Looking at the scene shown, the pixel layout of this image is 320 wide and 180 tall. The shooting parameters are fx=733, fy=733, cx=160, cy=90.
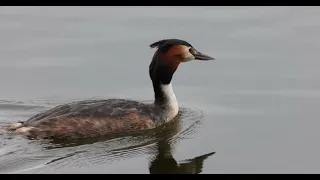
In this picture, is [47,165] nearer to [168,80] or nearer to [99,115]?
[99,115]

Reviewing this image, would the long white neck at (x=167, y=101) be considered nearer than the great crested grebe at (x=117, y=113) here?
No

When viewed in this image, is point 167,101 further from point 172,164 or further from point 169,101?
point 172,164

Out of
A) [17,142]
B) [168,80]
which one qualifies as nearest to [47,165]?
[17,142]

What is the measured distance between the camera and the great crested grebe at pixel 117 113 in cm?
1014

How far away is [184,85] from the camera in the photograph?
41.5 ft

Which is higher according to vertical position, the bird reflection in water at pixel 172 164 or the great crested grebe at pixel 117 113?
the great crested grebe at pixel 117 113

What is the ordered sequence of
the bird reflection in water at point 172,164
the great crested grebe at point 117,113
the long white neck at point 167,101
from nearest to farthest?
the bird reflection in water at point 172,164 < the great crested grebe at point 117,113 < the long white neck at point 167,101

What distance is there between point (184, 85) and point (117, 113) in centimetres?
244

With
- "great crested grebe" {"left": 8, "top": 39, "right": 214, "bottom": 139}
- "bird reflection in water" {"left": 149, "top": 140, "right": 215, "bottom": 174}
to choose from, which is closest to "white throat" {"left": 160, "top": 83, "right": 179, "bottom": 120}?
"great crested grebe" {"left": 8, "top": 39, "right": 214, "bottom": 139}

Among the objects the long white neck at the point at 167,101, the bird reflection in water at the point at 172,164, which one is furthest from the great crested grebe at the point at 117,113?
the bird reflection in water at the point at 172,164

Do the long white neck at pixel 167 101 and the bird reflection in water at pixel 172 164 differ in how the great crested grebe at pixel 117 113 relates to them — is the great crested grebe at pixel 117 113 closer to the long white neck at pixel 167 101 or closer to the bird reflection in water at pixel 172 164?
the long white neck at pixel 167 101

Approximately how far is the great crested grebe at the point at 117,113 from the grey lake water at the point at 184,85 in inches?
8.6

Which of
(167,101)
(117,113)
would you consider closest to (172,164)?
(117,113)

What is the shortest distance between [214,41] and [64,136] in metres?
5.25
